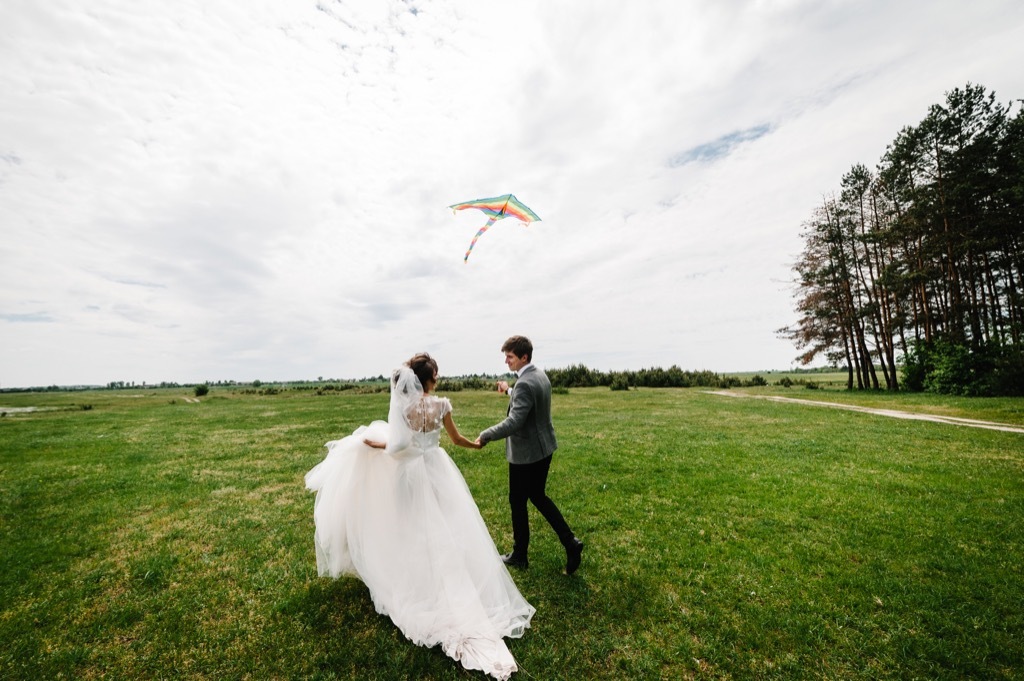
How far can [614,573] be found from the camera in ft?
19.0

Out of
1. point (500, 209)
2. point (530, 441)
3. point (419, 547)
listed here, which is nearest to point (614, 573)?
point (530, 441)

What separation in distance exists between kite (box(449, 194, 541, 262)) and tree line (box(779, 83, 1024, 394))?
98.9 feet

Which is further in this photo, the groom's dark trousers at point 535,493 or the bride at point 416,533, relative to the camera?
the groom's dark trousers at point 535,493

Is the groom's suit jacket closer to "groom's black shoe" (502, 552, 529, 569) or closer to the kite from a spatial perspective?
"groom's black shoe" (502, 552, 529, 569)

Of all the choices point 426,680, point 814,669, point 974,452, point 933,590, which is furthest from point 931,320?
point 426,680

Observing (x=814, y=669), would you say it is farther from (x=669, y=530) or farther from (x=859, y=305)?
(x=859, y=305)

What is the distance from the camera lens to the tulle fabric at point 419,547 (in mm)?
4383

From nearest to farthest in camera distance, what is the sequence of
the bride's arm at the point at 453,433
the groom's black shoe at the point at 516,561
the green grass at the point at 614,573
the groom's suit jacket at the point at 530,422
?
the green grass at the point at 614,573 < the bride's arm at the point at 453,433 < the groom's suit jacket at the point at 530,422 < the groom's black shoe at the point at 516,561

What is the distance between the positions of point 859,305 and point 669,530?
41.9 metres

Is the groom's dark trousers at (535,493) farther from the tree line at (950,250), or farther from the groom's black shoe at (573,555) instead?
the tree line at (950,250)

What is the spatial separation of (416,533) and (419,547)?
0.15m

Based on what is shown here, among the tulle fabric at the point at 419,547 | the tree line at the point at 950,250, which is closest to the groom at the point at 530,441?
the tulle fabric at the point at 419,547

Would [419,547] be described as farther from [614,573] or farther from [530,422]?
[614,573]

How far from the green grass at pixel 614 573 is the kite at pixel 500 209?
19.5ft
